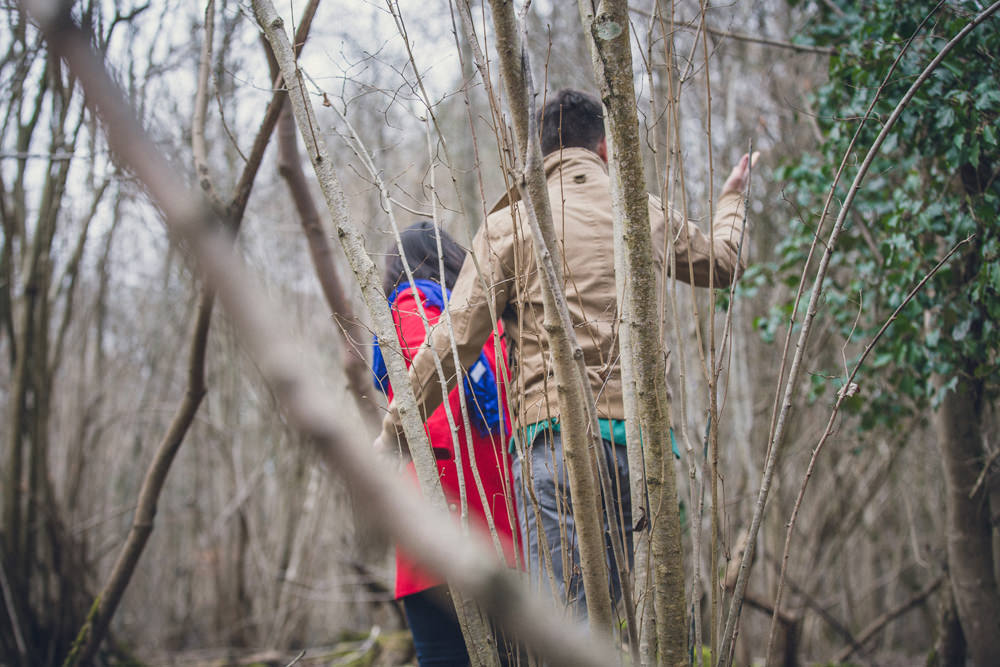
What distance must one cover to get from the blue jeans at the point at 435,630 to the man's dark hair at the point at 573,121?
3.78ft

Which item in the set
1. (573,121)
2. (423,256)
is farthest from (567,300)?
(423,256)

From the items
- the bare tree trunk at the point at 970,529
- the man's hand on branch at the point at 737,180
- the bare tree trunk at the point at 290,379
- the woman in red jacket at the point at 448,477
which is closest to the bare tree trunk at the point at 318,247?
the woman in red jacket at the point at 448,477

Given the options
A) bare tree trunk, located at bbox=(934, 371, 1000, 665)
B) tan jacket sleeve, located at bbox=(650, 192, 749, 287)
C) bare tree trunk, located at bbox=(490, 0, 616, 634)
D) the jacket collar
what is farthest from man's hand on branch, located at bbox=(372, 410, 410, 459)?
bare tree trunk, located at bbox=(934, 371, 1000, 665)

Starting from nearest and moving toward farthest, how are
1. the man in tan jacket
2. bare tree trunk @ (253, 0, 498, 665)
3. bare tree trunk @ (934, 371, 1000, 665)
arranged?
bare tree trunk @ (253, 0, 498, 665)
the man in tan jacket
bare tree trunk @ (934, 371, 1000, 665)

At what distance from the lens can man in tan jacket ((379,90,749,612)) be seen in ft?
4.63

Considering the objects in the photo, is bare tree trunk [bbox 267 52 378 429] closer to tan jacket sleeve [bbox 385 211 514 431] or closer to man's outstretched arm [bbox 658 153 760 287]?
tan jacket sleeve [bbox 385 211 514 431]

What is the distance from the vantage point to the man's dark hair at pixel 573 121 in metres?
1.69

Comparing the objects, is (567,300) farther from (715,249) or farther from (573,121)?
(573,121)

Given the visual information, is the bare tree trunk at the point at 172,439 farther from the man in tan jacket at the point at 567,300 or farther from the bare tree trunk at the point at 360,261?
the man in tan jacket at the point at 567,300

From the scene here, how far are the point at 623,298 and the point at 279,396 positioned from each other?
88 cm

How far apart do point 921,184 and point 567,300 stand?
5.43ft

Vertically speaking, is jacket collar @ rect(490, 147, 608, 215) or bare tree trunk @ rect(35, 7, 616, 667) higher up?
jacket collar @ rect(490, 147, 608, 215)

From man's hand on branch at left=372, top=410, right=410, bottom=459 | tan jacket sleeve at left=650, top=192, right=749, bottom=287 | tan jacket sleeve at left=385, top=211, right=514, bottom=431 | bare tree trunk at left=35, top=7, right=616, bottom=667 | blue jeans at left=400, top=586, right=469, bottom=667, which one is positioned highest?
tan jacket sleeve at left=650, top=192, right=749, bottom=287

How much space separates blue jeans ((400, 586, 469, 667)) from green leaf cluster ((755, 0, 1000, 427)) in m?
1.26
